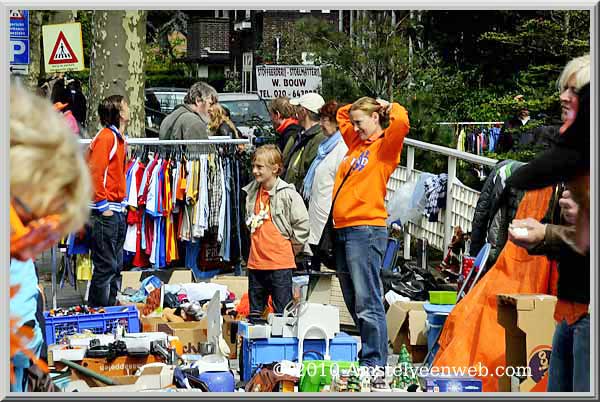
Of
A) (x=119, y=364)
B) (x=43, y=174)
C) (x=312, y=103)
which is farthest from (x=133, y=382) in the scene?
(x=312, y=103)

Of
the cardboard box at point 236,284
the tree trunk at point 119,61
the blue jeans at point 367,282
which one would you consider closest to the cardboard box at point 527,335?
the blue jeans at point 367,282

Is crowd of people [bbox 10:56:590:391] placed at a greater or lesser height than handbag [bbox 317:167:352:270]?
greater

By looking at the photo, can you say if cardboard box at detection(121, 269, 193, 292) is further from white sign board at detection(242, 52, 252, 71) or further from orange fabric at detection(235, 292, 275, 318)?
white sign board at detection(242, 52, 252, 71)

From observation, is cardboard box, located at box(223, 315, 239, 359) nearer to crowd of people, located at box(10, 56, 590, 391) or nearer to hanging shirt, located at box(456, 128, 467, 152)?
crowd of people, located at box(10, 56, 590, 391)

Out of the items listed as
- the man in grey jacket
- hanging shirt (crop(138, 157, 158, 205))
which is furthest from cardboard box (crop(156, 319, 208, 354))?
the man in grey jacket

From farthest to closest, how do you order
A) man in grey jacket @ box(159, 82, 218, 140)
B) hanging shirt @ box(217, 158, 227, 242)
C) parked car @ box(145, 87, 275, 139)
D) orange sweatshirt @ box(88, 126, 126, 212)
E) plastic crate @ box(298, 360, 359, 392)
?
1. parked car @ box(145, 87, 275, 139)
2. man in grey jacket @ box(159, 82, 218, 140)
3. hanging shirt @ box(217, 158, 227, 242)
4. orange sweatshirt @ box(88, 126, 126, 212)
5. plastic crate @ box(298, 360, 359, 392)

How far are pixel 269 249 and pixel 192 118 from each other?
3.52 m

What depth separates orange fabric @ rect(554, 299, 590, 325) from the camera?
4.32m

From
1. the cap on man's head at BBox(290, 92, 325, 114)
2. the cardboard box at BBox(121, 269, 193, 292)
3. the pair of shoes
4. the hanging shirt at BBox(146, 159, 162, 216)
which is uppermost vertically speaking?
the cap on man's head at BBox(290, 92, 325, 114)

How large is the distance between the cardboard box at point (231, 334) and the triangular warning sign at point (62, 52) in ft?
27.3

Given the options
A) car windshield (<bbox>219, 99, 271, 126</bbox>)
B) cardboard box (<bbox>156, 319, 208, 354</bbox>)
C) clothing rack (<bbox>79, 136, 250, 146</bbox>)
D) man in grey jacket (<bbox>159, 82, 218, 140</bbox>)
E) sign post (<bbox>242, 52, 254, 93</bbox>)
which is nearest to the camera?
cardboard box (<bbox>156, 319, 208, 354</bbox>)

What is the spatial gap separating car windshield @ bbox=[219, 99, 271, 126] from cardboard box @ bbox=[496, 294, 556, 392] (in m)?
14.7

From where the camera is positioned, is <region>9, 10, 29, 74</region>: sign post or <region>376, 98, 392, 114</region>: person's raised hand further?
<region>9, 10, 29, 74</region>: sign post

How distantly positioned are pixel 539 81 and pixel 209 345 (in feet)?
30.2
